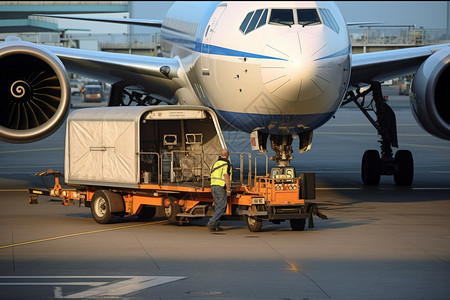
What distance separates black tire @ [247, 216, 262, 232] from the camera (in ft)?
52.5

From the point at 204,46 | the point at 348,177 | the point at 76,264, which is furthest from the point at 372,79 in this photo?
the point at 76,264

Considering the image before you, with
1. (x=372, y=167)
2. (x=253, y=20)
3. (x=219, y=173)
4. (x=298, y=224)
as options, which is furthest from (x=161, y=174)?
(x=372, y=167)

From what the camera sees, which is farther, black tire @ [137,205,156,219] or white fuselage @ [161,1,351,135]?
black tire @ [137,205,156,219]

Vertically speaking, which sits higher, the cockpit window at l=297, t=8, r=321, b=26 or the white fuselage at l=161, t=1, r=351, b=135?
the cockpit window at l=297, t=8, r=321, b=26

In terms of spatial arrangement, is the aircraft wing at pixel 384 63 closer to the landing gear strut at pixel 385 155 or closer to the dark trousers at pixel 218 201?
the landing gear strut at pixel 385 155

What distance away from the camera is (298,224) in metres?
16.3

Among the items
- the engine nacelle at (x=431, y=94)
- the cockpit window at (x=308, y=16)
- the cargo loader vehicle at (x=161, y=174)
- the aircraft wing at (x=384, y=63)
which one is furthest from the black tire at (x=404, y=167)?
the cockpit window at (x=308, y=16)

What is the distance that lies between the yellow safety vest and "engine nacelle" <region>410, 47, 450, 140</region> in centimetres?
626

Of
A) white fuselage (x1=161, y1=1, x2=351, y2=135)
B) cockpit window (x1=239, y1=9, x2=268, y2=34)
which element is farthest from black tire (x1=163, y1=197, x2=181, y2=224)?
cockpit window (x1=239, y1=9, x2=268, y2=34)

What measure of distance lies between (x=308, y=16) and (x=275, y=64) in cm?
139

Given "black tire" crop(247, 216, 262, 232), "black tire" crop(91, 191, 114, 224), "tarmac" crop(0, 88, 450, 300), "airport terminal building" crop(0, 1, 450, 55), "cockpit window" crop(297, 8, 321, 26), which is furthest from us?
"airport terminal building" crop(0, 1, 450, 55)

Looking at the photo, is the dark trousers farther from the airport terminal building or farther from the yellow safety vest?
the airport terminal building

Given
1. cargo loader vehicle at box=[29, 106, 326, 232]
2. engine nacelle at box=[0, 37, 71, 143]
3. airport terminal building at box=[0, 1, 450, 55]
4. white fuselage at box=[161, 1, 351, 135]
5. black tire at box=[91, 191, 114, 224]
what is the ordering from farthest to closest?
airport terminal building at box=[0, 1, 450, 55] < engine nacelle at box=[0, 37, 71, 143] < black tire at box=[91, 191, 114, 224] < cargo loader vehicle at box=[29, 106, 326, 232] < white fuselage at box=[161, 1, 351, 135]

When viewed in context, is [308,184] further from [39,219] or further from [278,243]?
[39,219]
